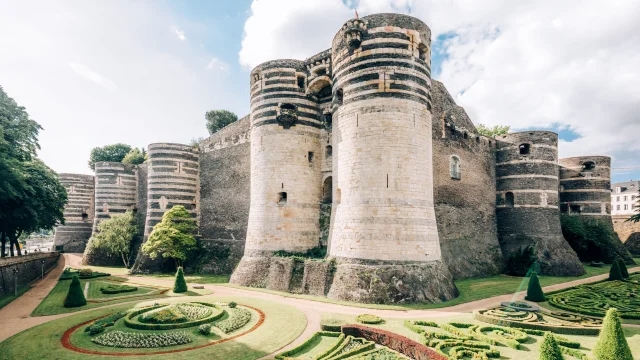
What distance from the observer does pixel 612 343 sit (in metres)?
8.86

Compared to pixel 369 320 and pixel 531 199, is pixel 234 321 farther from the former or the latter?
pixel 531 199

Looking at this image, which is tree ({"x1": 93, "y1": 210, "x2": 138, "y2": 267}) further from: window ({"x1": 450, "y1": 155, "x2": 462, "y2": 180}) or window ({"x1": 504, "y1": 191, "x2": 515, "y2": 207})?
window ({"x1": 504, "y1": 191, "x2": 515, "y2": 207})

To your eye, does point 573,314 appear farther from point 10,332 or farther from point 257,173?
point 10,332

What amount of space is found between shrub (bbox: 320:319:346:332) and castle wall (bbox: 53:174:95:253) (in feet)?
158

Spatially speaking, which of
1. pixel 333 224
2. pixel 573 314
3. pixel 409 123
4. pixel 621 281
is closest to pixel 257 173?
pixel 333 224

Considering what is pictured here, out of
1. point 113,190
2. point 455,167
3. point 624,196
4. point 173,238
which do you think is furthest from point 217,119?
point 624,196

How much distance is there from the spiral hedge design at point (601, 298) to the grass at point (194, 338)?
43.7 ft

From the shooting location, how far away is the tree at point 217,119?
206 feet

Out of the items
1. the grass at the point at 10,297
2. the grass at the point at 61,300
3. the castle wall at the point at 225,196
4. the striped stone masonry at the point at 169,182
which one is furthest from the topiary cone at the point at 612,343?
the striped stone masonry at the point at 169,182

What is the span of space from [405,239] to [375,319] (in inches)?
216

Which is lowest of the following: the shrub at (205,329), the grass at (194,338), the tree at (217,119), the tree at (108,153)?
the grass at (194,338)

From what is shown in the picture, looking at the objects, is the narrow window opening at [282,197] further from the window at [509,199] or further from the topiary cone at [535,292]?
the window at [509,199]

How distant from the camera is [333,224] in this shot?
22.7 m

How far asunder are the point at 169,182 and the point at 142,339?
23.9 meters
